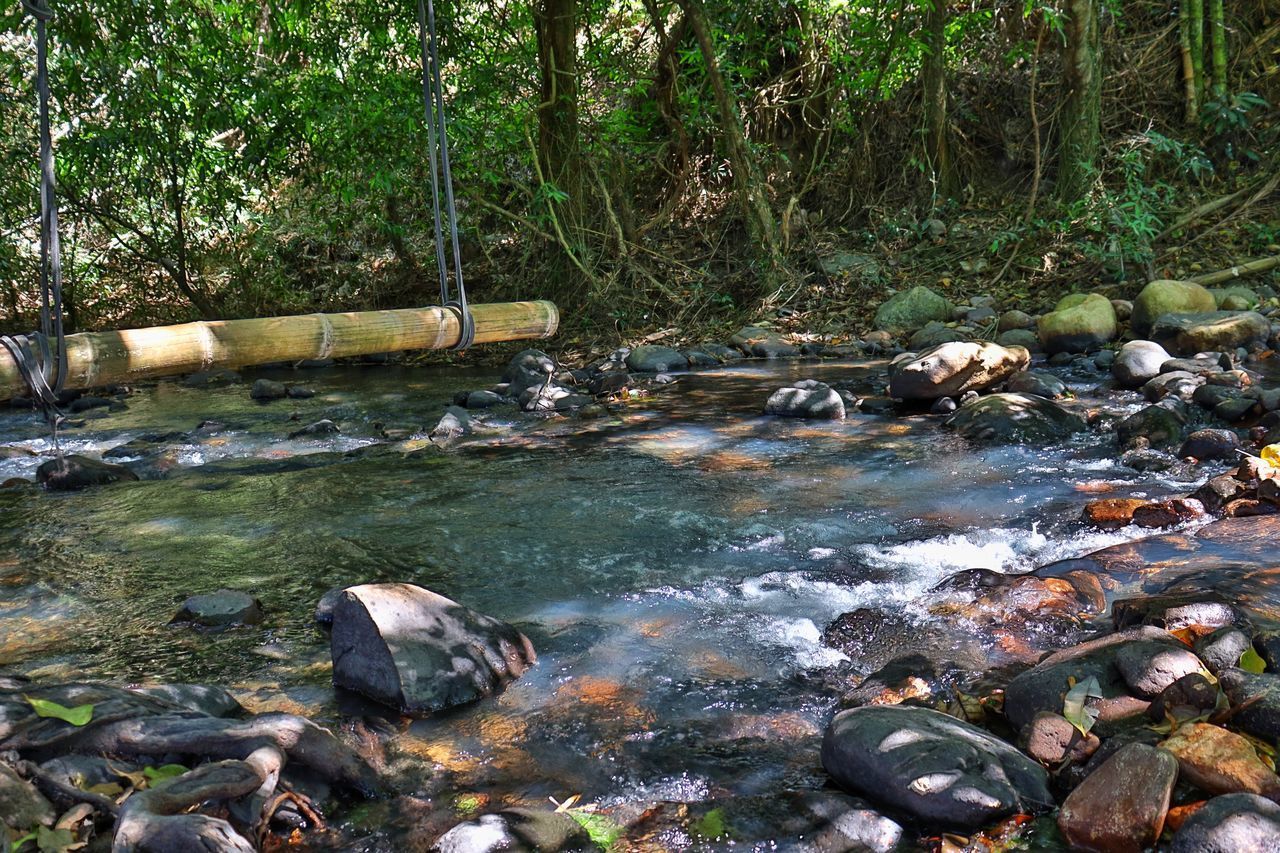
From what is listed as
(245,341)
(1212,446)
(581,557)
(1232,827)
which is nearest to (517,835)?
(1232,827)

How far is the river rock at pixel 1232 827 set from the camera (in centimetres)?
183

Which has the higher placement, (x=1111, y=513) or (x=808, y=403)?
(x=808, y=403)

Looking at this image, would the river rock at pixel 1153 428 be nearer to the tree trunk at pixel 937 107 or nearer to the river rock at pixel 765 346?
the river rock at pixel 765 346

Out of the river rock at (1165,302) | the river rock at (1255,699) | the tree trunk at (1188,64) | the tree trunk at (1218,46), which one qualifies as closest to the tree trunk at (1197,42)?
the tree trunk at (1188,64)

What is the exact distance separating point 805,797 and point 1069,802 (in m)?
0.54

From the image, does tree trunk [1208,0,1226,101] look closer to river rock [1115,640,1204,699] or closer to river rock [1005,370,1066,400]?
river rock [1005,370,1066,400]

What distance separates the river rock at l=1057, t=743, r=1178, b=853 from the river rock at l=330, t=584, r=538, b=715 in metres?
1.48

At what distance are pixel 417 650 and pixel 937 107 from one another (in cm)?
1007

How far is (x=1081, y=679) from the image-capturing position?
8.20 feet

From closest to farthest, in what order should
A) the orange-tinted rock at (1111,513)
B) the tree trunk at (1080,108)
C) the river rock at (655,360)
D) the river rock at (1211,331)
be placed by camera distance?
the orange-tinted rock at (1111,513) < the river rock at (1211,331) < the river rock at (655,360) < the tree trunk at (1080,108)

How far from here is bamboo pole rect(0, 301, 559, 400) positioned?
3.39 m

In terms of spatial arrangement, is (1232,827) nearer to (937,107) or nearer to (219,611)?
(219,611)

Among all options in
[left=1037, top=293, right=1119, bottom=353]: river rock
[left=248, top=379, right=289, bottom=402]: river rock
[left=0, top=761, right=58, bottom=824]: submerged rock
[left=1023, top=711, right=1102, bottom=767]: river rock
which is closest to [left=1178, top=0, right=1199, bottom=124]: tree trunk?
[left=1037, top=293, right=1119, bottom=353]: river rock

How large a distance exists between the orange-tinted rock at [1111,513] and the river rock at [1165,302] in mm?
4531
